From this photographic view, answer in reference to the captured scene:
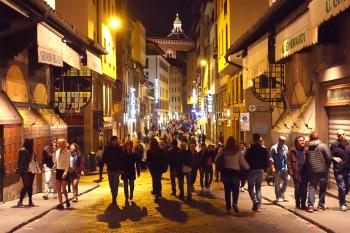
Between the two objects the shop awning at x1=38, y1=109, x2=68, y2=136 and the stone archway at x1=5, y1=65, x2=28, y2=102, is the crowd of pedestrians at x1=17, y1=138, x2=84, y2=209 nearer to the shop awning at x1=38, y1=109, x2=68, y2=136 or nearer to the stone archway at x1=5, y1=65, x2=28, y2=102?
the stone archway at x1=5, y1=65, x2=28, y2=102

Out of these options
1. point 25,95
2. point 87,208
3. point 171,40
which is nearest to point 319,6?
point 87,208

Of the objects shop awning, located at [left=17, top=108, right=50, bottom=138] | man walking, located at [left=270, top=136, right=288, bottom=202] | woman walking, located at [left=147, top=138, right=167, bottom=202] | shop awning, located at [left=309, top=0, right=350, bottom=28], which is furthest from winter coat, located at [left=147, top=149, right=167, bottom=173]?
shop awning, located at [left=309, top=0, right=350, bottom=28]

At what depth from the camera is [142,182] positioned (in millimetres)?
24297

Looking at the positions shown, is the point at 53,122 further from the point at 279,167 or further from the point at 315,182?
the point at 315,182

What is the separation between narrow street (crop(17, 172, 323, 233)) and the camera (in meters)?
11.8

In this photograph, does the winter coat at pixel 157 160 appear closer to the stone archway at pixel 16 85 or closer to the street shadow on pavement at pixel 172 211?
the street shadow on pavement at pixel 172 211

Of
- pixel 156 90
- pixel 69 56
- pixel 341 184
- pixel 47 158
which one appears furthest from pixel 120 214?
pixel 156 90

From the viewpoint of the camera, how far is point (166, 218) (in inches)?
521

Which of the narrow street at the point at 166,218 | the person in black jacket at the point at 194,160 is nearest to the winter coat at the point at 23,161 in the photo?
the narrow street at the point at 166,218

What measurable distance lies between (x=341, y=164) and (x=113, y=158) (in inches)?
240

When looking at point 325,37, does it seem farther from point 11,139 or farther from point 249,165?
point 11,139

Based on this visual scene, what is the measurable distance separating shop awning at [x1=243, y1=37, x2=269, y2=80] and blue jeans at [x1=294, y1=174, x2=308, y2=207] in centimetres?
677

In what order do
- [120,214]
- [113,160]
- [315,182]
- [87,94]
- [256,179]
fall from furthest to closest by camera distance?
[87,94] < [113,160] < [120,214] < [256,179] < [315,182]

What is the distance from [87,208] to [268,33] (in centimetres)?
931
